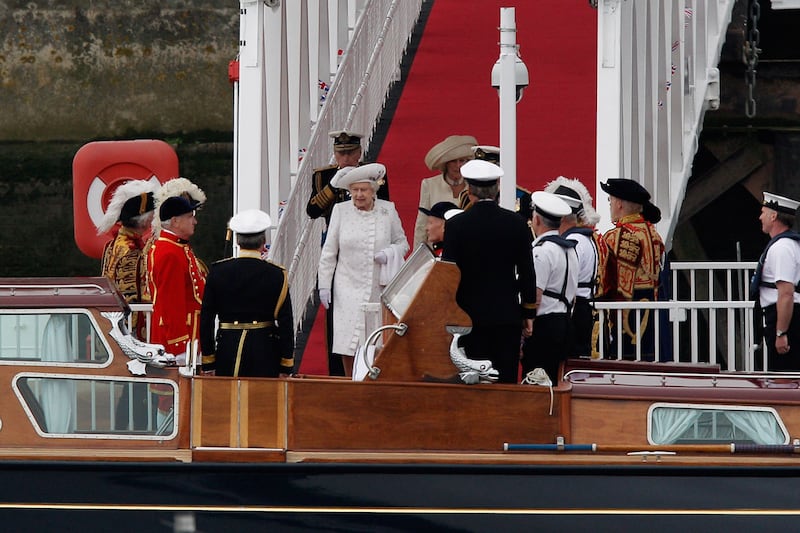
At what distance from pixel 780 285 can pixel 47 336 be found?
469 cm

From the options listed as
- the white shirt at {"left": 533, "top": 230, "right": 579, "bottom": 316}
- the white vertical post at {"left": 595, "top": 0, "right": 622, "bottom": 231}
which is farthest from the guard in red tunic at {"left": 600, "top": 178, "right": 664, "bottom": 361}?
the white shirt at {"left": 533, "top": 230, "right": 579, "bottom": 316}

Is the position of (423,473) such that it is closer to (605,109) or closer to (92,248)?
(605,109)

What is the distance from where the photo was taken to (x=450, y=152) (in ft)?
36.6

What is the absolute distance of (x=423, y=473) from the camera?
23.7 ft

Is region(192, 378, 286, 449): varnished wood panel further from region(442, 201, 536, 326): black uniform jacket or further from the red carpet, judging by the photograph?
the red carpet

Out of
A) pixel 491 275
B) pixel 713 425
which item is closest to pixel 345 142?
pixel 491 275

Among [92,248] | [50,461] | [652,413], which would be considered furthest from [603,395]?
[92,248]

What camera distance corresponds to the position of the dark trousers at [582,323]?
9820mm

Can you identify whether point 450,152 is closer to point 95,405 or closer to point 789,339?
point 789,339

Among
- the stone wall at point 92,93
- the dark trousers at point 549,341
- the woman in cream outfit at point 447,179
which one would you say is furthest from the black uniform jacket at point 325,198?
the stone wall at point 92,93

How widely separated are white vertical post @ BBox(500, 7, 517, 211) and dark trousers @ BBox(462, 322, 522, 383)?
1.64m

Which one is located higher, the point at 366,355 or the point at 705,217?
the point at 705,217

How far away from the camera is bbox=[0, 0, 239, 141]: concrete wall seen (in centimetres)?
2334

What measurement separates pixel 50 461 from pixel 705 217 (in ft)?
45.2
